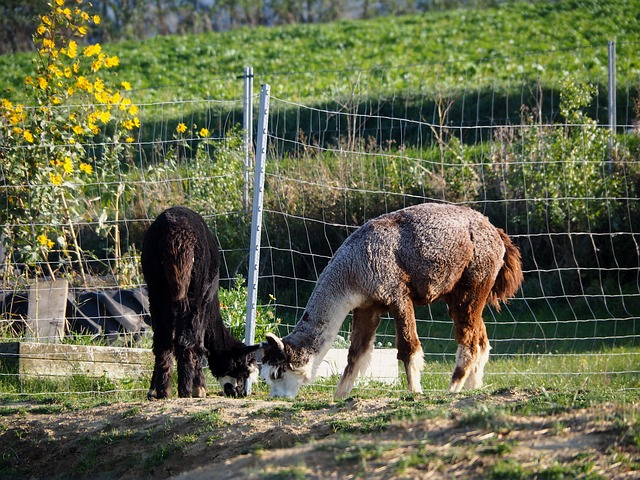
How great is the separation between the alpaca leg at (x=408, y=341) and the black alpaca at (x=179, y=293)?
1.54 metres

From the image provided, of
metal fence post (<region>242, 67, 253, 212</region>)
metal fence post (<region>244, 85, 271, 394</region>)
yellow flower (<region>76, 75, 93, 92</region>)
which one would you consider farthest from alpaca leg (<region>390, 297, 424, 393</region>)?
yellow flower (<region>76, 75, 93, 92</region>)

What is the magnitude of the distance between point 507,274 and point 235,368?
8.34 feet

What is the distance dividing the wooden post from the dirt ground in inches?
60.1

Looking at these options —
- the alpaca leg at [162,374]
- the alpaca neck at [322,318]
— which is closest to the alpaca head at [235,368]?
the alpaca neck at [322,318]

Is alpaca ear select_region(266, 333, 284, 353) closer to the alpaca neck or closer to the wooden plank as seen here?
the alpaca neck

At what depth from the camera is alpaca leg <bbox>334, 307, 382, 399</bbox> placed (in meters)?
7.62

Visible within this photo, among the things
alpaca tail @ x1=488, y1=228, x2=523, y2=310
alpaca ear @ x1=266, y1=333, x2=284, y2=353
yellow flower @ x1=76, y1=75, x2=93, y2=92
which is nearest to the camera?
alpaca ear @ x1=266, y1=333, x2=284, y2=353

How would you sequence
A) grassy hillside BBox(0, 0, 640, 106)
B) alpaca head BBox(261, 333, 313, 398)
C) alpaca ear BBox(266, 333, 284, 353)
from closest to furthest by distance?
alpaca ear BBox(266, 333, 284, 353), alpaca head BBox(261, 333, 313, 398), grassy hillside BBox(0, 0, 640, 106)

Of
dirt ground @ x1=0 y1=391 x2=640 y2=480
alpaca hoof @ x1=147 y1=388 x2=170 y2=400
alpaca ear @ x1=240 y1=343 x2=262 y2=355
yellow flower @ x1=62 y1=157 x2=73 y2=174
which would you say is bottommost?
dirt ground @ x1=0 y1=391 x2=640 y2=480

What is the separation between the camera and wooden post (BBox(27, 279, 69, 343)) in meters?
8.40

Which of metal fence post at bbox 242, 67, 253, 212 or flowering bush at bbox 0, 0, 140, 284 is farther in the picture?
metal fence post at bbox 242, 67, 253, 212

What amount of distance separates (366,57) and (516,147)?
13065 mm

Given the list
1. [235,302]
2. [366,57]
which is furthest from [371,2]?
[235,302]

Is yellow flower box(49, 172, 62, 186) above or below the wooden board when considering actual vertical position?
above
